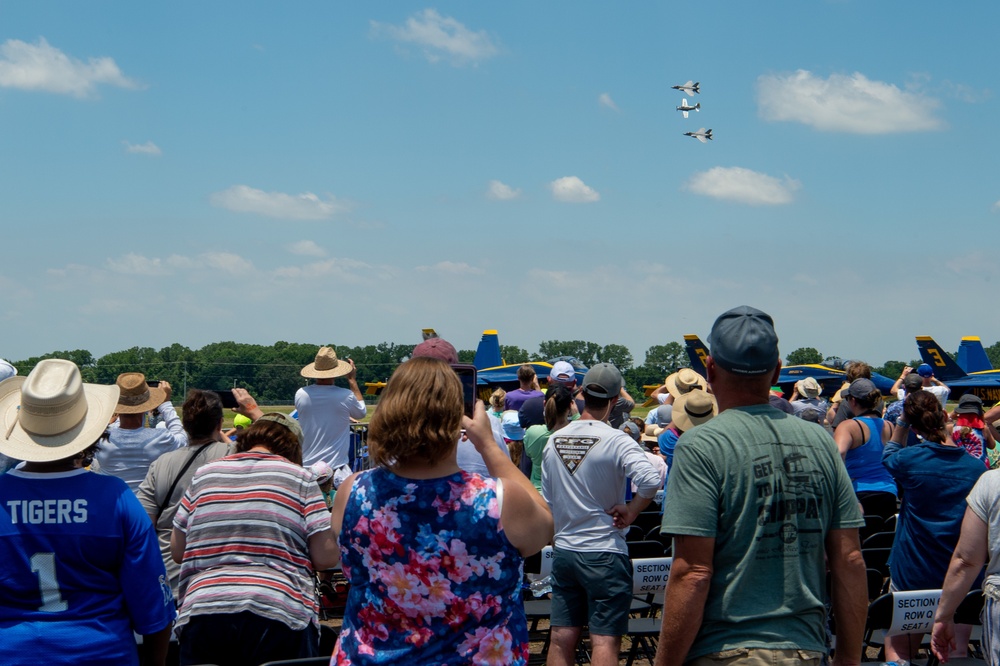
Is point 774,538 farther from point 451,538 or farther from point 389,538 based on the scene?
point 389,538

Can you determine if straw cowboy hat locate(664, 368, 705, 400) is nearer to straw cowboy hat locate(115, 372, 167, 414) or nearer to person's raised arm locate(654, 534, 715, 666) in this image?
straw cowboy hat locate(115, 372, 167, 414)

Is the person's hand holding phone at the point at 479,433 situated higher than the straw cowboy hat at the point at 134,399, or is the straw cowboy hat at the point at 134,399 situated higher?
the person's hand holding phone at the point at 479,433

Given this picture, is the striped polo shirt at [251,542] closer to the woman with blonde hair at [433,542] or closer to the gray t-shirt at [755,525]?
the woman with blonde hair at [433,542]

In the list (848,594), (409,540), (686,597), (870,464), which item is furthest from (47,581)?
(870,464)

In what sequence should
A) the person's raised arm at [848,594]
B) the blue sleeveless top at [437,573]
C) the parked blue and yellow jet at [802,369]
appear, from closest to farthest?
the blue sleeveless top at [437,573] → the person's raised arm at [848,594] → the parked blue and yellow jet at [802,369]

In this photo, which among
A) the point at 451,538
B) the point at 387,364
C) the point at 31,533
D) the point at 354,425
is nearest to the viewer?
the point at 451,538

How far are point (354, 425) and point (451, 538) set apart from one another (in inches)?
436

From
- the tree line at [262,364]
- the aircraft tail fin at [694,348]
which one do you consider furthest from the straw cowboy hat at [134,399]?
the aircraft tail fin at [694,348]

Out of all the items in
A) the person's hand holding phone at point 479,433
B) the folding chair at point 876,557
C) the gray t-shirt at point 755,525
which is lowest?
the folding chair at point 876,557

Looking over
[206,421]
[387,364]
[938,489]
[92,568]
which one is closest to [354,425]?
[206,421]

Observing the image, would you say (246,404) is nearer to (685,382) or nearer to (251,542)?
→ (251,542)

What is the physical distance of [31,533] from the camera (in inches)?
97.5

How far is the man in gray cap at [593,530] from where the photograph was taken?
172 inches

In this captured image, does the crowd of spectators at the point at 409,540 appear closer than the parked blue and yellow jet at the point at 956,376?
Yes
